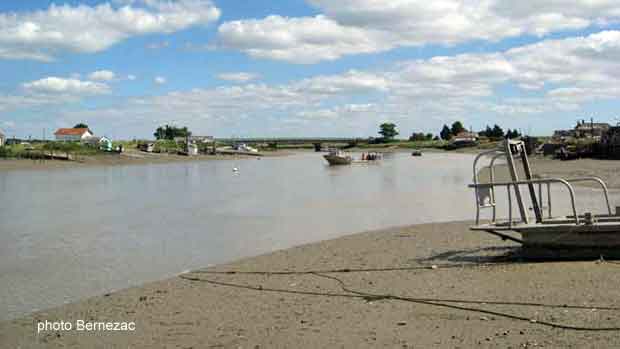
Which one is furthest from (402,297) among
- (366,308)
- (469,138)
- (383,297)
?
(469,138)

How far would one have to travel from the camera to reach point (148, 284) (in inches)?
504

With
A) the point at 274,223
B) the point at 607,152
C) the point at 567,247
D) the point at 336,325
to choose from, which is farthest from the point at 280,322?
the point at 607,152

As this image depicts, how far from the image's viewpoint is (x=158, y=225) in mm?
23828

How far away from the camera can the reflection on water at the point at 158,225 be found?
14.2m

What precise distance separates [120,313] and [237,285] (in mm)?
2431

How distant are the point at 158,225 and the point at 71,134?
401 feet

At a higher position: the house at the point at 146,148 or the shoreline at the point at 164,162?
the house at the point at 146,148

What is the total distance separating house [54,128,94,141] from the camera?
134875mm

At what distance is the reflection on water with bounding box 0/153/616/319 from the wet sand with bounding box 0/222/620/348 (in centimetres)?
214

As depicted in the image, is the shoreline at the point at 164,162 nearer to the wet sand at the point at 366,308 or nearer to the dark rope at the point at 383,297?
the wet sand at the point at 366,308

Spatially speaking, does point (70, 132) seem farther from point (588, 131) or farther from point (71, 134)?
point (588, 131)

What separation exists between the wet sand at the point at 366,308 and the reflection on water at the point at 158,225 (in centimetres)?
214

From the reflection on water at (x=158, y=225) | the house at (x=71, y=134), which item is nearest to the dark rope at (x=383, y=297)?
the reflection on water at (x=158, y=225)

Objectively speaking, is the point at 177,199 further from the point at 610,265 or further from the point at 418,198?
the point at 610,265
